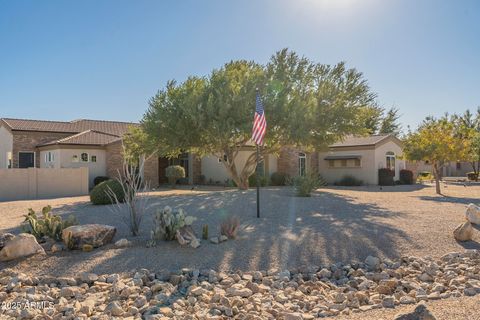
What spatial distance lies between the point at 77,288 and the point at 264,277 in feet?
9.84

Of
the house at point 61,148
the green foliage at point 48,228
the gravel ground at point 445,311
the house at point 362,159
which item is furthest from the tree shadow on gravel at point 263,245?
the house at point 362,159

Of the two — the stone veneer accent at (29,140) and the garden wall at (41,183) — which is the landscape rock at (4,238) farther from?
the stone veneer accent at (29,140)

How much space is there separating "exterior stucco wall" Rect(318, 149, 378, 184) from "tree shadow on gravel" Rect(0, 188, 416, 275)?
58.3 ft

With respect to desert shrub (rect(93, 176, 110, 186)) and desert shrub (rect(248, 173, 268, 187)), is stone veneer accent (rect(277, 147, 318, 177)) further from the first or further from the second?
desert shrub (rect(93, 176, 110, 186))

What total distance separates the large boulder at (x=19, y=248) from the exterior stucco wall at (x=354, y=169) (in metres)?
24.7

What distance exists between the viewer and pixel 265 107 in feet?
61.6

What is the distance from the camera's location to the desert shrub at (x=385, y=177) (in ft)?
96.5

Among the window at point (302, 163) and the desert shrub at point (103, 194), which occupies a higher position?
the window at point (302, 163)

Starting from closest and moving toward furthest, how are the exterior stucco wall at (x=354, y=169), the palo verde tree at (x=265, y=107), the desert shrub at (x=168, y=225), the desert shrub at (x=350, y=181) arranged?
1. the desert shrub at (x=168, y=225)
2. the palo verde tree at (x=265, y=107)
3. the desert shrub at (x=350, y=181)
4. the exterior stucco wall at (x=354, y=169)

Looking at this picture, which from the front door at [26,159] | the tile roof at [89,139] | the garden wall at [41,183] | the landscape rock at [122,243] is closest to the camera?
the landscape rock at [122,243]

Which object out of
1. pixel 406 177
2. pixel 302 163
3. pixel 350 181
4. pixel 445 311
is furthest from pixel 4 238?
pixel 406 177

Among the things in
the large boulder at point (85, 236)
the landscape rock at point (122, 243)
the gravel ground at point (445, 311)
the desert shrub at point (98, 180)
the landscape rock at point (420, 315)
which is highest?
the desert shrub at point (98, 180)

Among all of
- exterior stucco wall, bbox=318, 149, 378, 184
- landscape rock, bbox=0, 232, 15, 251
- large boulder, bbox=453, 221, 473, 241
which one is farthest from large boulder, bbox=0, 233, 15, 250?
exterior stucco wall, bbox=318, 149, 378, 184

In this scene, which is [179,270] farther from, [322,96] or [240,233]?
[322,96]
